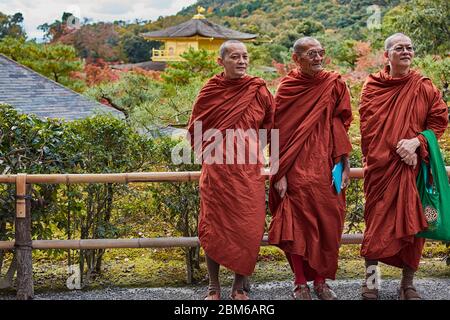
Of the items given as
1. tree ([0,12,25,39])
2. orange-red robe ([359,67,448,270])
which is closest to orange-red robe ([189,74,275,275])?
orange-red robe ([359,67,448,270])

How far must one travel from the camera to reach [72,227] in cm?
485

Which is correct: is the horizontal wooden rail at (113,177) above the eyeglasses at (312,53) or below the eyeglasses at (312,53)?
below

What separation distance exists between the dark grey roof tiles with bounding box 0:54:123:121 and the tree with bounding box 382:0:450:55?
23.3ft

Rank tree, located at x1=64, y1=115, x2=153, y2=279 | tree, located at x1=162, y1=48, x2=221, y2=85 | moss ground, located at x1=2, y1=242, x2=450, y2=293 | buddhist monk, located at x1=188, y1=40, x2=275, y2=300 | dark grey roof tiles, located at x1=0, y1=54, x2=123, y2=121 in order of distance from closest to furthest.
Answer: buddhist monk, located at x1=188, y1=40, x2=275, y2=300 → tree, located at x1=64, y1=115, x2=153, y2=279 → moss ground, located at x1=2, y1=242, x2=450, y2=293 → dark grey roof tiles, located at x1=0, y1=54, x2=123, y2=121 → tree, located at x1=162, y1=48, x2=221, y2=85

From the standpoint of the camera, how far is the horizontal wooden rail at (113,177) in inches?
171

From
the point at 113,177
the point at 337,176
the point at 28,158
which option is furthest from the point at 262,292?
the point at 28,158

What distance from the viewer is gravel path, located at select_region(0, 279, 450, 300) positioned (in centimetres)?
450

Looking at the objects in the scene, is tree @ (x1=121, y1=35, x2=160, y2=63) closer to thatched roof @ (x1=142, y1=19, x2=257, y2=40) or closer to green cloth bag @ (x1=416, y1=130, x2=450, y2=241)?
thatched roof @ (x1=142, y1=19, x2=257, y2=40)

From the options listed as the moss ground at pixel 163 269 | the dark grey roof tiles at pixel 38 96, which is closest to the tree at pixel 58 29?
the dark grey roof tiles at pixel 38 96

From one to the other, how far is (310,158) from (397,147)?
49 centimetres

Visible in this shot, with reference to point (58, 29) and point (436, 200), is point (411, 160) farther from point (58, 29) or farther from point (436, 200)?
point (58, 29)

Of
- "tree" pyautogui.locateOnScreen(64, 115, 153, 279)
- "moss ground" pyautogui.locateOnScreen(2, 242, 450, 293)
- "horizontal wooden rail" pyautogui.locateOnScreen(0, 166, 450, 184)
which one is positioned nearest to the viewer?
"horizontal wooden rail" pyautogui.locateOnScreen(0, 166, 450, 184)

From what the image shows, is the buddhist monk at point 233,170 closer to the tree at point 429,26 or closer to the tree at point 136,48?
the tree at point 429,26
